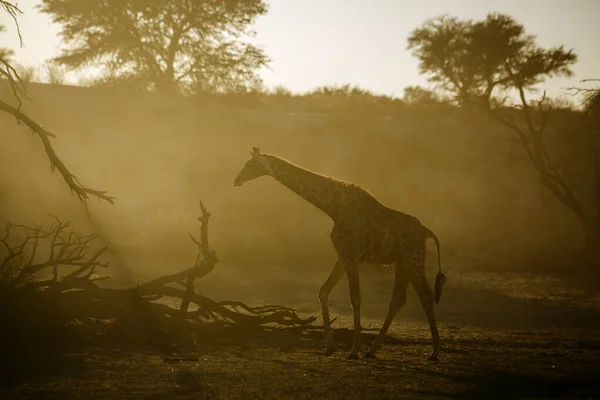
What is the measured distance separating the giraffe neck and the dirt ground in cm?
180

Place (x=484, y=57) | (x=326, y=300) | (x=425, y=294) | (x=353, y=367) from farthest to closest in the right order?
(x=484, y=57), (x=326, y=300), (x=425, y=294), (x=353, y=367)

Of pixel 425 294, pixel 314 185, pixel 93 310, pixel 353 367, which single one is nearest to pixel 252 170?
pixel 314 185

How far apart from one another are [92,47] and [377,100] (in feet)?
44.3

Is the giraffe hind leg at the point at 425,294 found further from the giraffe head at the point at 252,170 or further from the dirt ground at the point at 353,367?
the giraffe head at the point at 252,170

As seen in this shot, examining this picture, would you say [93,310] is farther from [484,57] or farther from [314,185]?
[484,57]

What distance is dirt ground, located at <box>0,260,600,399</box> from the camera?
326 inches

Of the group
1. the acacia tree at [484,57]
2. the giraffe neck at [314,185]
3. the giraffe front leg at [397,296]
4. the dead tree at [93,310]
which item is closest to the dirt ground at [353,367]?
the giraffe front leg at [397,296]

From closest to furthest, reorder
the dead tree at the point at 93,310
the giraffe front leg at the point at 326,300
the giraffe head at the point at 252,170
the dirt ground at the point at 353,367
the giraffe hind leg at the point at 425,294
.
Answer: the dirt ground at the point at 353,367 → the giraffe hind leg at the point at 425,294 → the giraffe front leg at the point at 326,300 → the dead tree at the point at 93,310 → the giraffe head at the point at 252,170

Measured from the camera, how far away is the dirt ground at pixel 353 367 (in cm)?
828

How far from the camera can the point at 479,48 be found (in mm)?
34375

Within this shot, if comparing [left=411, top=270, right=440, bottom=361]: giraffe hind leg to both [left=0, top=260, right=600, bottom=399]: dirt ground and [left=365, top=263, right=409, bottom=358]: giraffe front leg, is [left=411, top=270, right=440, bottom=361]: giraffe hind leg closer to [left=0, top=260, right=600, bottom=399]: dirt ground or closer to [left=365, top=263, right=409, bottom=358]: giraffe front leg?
[left=365, top=263, right=409, bottom=358]: giraffe front leg

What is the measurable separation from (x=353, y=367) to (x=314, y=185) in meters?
2.70

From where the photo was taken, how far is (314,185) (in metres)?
11.4

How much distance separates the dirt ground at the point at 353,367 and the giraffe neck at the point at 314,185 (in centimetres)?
180
